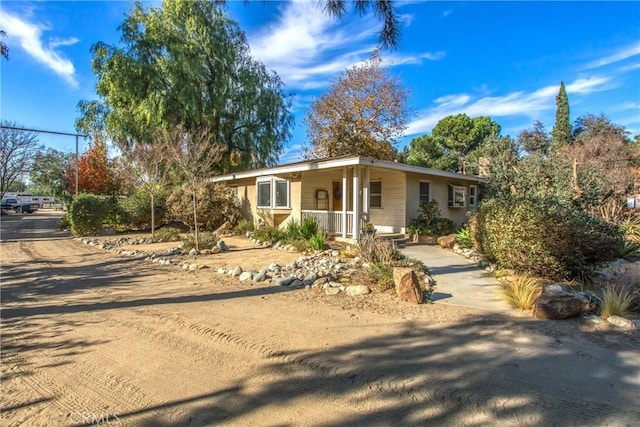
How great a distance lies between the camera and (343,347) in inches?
154

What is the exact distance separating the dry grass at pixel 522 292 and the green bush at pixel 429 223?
6.82 m

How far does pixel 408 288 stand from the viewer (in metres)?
5.64

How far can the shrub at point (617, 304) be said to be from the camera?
187 inches

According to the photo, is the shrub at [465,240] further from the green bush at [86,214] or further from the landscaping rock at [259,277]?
the green bush at [86,214]

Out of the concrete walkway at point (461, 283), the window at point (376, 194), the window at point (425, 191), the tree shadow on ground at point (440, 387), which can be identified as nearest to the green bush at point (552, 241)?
the concrete walkway at point (461, 283)

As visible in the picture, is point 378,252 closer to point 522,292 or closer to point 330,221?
point 522,292

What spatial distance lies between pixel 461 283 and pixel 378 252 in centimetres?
Result: 179

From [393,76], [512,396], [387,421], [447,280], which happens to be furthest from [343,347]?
[393,76]

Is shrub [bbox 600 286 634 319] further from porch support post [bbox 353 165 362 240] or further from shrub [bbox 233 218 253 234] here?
shrub [bbox 233 218 253 234]

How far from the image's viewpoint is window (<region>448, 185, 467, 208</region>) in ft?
51.1

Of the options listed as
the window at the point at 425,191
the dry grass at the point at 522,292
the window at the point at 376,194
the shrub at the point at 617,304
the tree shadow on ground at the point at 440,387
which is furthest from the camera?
the window at the point at 376,194

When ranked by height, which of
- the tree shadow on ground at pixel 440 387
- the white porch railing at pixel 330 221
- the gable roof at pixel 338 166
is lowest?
the tree shadow on ground at pixel 440 387

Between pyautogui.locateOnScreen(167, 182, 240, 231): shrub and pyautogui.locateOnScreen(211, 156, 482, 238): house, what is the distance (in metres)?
1.06

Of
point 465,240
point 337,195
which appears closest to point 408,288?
point 465,240
